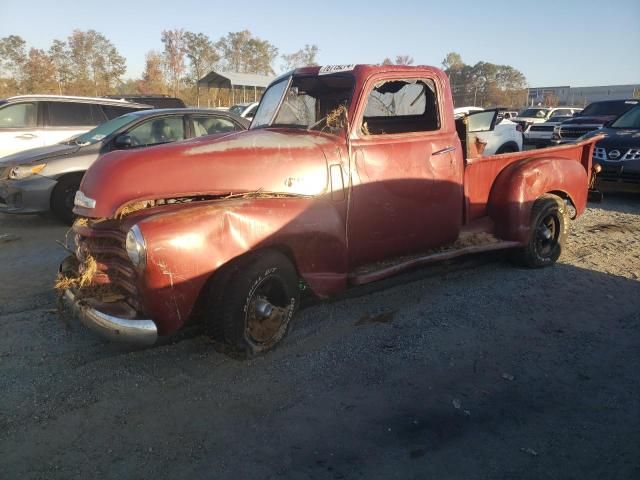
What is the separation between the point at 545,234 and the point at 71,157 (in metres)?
6.33

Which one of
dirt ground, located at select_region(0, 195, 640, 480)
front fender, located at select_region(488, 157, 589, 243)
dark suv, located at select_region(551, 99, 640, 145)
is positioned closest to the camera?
dirt ground, located at select_region(0, 195, 640, 480)

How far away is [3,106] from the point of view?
870 cm

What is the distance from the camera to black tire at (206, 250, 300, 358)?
10.0 feet

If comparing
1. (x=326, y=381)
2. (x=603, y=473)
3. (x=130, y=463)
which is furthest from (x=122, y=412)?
(x=603, y=473)

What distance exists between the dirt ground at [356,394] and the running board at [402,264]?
1.24 ft

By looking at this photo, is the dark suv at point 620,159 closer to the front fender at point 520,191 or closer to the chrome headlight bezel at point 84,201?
the front fender at point 520,191

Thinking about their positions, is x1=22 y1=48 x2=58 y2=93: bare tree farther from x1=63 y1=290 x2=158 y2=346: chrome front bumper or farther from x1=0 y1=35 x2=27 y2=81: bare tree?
x1=63 y1=290 x2=158 y2=346: chrome front bumper

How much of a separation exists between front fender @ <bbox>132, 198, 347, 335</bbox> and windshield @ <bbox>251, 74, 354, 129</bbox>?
1031 mm

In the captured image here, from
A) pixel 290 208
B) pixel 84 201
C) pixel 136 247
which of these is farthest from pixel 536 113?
pixel 136 247

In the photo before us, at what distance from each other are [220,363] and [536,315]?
2.62 metres

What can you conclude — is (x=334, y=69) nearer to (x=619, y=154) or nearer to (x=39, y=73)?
(x=619, y=154)

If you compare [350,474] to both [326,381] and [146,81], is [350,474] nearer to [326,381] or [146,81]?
[326,381]

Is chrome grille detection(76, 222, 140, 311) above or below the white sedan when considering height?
below

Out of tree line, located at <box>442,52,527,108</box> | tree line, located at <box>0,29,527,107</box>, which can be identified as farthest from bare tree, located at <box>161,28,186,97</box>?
tree line, located at <box>442,52,527,108</box>
